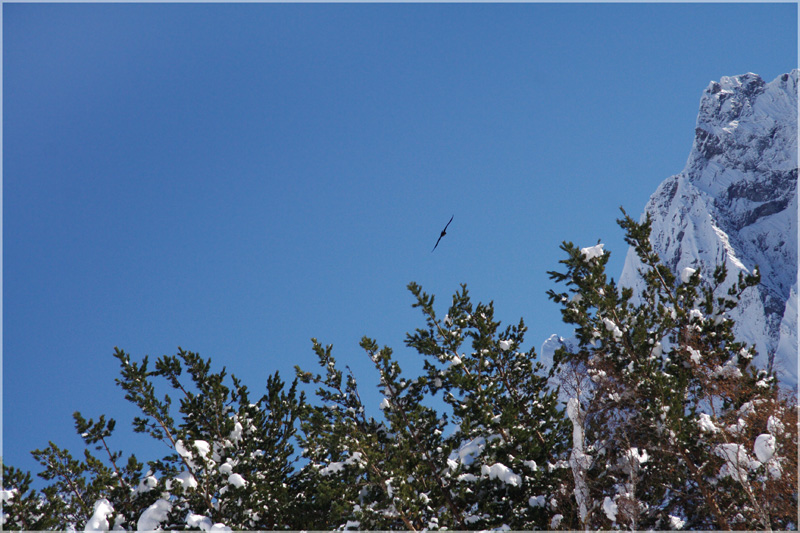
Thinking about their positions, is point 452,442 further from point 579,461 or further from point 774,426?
point 774,426

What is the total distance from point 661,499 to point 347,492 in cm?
907

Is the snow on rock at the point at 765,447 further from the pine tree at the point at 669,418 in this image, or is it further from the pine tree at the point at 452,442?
the pine tree at the point at 452,442

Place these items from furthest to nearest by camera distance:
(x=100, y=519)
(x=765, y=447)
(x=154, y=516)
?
(x=154, y=516) < (x=100, y=519) < (x=765, y=447)

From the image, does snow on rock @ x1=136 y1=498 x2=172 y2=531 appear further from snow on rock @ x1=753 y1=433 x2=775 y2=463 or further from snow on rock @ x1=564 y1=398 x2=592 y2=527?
snow on rock @ x1=753 y1=433 x2=775 y2=463

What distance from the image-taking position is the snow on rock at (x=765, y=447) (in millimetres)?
13789

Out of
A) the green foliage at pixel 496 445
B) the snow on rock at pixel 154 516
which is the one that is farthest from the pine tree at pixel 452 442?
the snow on rock at pixel 154 516

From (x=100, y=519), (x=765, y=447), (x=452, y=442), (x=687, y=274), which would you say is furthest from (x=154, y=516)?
(x=687, y=274)

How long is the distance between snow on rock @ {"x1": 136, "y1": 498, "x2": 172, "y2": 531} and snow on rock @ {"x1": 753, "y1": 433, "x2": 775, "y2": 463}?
16020mm

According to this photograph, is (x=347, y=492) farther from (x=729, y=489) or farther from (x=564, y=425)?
(x=729, y=489)

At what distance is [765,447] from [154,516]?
16360 millimetres

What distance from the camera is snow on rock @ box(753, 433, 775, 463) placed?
13.8m

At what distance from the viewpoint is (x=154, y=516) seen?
51.5 ft

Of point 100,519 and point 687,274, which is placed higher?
point 687,274

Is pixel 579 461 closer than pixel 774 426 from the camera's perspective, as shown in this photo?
No
